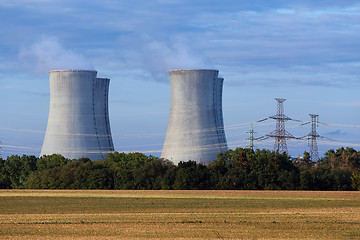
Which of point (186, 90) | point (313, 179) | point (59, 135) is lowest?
point (313, 179)

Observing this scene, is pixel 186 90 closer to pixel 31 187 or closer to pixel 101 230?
pixel 31 187

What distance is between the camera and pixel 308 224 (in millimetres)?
20047

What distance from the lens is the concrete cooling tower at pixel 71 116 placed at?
55719 mm

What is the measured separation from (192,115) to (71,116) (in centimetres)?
1015

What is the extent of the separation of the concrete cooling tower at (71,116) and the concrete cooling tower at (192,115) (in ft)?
22.3

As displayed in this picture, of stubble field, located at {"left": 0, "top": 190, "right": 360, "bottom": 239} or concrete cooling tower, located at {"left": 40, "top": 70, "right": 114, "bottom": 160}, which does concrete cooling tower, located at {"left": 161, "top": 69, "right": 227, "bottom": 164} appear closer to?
concrete cooling tower, located at {"left": 40, "top": 70, "right": 114, "bottom": 160}

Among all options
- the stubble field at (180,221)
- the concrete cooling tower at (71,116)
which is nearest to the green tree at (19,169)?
the concrete cooling tower at (71,116)

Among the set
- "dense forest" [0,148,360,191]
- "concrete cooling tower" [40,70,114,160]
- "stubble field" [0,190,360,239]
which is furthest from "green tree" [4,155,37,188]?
"stubble field" [0,190,360,239]

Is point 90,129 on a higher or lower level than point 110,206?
higher

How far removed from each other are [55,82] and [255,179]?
20.5 m

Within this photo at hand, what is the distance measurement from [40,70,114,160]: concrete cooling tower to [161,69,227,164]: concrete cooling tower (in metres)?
6.81

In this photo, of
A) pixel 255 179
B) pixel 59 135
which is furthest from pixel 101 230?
pixel 59 135

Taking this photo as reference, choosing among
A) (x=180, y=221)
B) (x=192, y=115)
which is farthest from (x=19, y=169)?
(x=180, y=221)

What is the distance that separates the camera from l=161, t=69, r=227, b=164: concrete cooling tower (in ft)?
177
